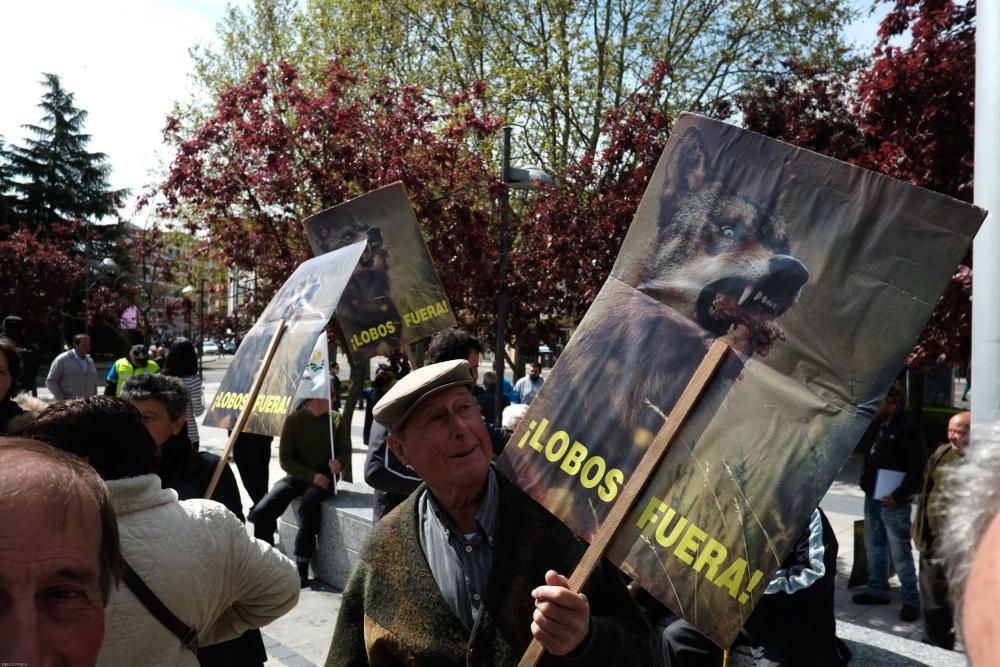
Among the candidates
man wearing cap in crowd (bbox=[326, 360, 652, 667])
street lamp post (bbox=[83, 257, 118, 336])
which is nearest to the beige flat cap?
man wearing cap in crowd (bbox=[326, 360, 652, 667])

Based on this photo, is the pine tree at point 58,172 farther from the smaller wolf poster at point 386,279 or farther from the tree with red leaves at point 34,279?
the smaller wolf poster at point 386,279

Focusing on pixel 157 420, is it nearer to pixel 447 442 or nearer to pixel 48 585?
pixel 447 442

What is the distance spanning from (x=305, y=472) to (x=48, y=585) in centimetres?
560

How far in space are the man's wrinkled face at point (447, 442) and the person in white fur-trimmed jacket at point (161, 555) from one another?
583 millimetres

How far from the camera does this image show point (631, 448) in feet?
7.07

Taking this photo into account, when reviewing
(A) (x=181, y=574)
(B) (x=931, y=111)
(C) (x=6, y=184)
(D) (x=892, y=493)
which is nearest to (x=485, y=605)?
(A) (x=181, y=574)

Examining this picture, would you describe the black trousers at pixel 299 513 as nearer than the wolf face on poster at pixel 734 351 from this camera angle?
No

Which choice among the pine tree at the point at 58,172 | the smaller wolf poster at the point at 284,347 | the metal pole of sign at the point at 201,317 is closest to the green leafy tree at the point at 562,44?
the metal pole of sign at the point at 201,317

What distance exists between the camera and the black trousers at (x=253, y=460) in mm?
7633

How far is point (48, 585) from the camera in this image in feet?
4.23

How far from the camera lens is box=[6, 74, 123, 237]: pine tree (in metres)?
42.1

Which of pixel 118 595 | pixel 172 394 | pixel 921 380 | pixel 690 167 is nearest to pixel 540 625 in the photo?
pixel 118 595

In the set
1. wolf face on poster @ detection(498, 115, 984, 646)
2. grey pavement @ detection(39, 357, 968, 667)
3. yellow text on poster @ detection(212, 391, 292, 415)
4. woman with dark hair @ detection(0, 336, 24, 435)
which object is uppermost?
wolf face on poster @ detection(498, 115, 984, 646)

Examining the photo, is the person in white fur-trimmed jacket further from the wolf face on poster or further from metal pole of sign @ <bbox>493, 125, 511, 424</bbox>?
metal pole of sign @ <bbox>493, 125, 511, 424</bbox>
